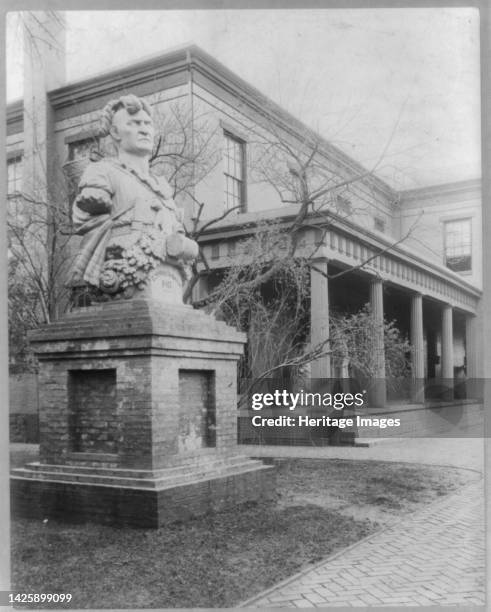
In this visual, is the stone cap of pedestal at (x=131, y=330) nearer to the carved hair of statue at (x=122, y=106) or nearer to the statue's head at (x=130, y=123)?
the statue's head at (x=130, y=123)

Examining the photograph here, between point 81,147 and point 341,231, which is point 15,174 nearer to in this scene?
point 81,147

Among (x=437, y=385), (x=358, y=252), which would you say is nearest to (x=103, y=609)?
(x=437, y=385)

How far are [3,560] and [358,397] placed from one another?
13.0 ft

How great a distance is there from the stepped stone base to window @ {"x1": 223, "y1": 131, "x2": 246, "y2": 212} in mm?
7352

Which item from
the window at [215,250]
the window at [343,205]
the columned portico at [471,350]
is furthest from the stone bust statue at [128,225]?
the window at [343,205]

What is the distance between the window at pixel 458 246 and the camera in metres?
10.2

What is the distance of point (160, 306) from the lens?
6914 mm

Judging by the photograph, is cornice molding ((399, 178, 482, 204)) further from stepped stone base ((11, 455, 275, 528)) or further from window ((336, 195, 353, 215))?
stepped stone base ((11, 455, 275, 528))

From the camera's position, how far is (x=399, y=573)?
18.1 ft

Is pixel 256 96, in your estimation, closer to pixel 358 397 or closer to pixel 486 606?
pixel 358 397

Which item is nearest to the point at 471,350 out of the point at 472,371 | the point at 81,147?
the point at 472,371

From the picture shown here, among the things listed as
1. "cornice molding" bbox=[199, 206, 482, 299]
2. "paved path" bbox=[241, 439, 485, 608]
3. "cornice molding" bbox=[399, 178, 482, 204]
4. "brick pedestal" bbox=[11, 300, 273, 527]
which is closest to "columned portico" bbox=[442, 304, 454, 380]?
"cornice molding" bbox=[199, 206, 482, 299]

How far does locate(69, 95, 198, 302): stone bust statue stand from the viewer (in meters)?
7.09

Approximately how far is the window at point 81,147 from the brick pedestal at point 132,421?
749cm
